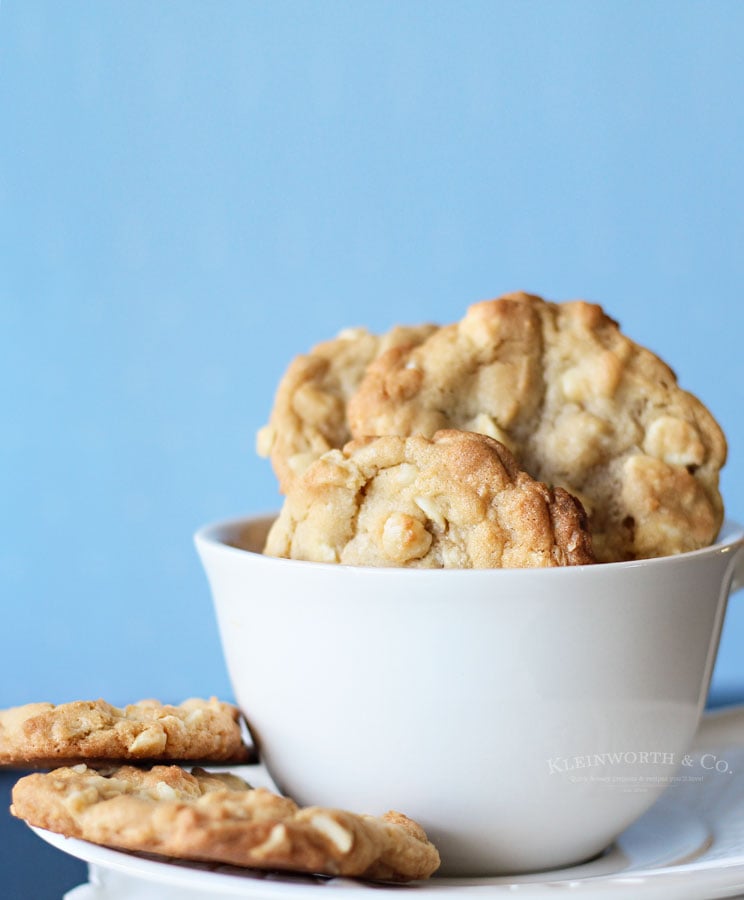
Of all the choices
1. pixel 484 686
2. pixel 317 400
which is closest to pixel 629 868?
pixel 484 686

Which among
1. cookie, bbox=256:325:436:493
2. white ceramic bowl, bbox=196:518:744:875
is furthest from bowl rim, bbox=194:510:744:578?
cookie, bbox=256:325:436:493

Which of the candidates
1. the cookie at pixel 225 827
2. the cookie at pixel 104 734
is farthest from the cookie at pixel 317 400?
the cookie at pixel 225 827

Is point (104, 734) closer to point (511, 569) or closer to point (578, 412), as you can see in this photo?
point (511, 569)

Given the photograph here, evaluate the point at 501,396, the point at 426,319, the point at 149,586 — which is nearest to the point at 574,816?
the point at 501,396

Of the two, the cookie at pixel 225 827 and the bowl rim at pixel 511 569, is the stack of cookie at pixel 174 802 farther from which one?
the bowl rim at pixel 511 569

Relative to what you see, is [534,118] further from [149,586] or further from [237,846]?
[237,846]

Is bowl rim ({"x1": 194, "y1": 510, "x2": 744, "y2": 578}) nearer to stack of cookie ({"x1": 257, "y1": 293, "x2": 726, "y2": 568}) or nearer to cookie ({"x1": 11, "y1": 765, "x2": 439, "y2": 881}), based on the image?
stack of cookie ({"x1": 257, "y1": 293, "x2": 726, "y2": 568})

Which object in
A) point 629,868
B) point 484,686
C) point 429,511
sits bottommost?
point 629,868
